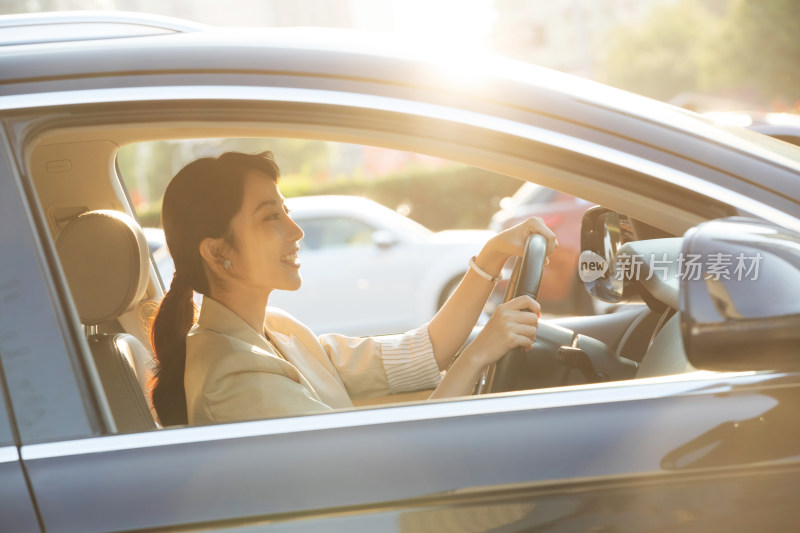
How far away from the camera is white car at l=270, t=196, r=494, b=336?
29.9 feet

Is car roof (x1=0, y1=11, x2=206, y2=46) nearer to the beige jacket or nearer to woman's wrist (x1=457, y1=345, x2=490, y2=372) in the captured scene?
the beige jacket

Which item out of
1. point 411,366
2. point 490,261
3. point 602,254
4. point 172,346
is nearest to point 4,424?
point 172,346

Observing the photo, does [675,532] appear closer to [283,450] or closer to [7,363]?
[283,450]

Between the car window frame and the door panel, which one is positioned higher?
the car window frame

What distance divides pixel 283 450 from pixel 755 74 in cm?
3843

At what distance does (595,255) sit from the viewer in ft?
8.23

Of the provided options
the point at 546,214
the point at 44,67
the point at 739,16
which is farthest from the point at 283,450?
the point at 739,16

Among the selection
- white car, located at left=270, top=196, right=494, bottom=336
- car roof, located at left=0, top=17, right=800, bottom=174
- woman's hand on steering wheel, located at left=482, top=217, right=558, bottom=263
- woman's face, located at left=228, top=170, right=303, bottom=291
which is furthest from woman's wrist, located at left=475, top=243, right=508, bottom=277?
white car, located at left=270, top=196, right=494, bottom=336

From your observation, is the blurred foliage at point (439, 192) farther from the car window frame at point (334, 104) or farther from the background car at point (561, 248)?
the car window frame at point (334, 104)

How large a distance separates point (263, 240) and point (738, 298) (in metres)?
1.23

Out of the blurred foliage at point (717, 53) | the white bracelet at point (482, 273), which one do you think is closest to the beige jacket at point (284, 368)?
the white bracelet at point (482, 273)

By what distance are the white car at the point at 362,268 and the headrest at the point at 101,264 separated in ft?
22.9

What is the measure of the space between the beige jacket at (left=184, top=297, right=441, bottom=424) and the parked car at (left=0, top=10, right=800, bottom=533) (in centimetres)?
20

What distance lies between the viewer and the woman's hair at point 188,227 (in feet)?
7.27
